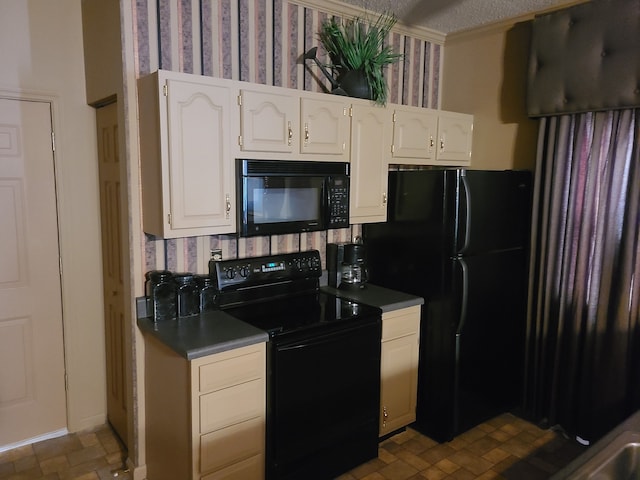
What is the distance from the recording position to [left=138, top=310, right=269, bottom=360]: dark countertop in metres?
2.12

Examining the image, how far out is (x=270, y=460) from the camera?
92.0 inches

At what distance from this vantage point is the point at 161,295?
243 centimetres

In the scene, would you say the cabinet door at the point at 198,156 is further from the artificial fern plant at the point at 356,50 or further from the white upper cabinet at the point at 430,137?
the white upper cabinet at the point at 430,137

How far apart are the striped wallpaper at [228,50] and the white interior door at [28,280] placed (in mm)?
764

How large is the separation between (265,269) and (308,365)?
652mm

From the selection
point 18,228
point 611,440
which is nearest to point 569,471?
point 611,440

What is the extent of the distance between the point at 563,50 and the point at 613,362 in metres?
1.78

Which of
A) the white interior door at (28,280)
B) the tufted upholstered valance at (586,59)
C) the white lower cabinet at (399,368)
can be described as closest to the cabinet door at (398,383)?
the white lower cabinet at (399,368)

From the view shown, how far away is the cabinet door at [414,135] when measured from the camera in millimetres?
3037

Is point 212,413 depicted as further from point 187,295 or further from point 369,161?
point 369,161

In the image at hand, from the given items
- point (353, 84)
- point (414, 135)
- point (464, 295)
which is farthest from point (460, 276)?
point (353, 84)

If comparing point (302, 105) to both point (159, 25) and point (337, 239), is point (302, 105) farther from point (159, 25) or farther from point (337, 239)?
point (337, 239)

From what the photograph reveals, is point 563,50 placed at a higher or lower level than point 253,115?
higher

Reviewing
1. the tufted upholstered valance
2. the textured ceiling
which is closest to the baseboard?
the textured ceiling
